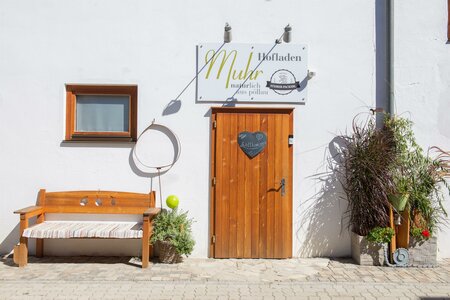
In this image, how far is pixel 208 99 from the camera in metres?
6.14

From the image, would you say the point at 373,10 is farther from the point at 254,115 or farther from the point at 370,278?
the point at 370,278

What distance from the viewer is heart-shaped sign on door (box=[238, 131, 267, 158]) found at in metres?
6.10

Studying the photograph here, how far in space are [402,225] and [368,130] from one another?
1.38 metres

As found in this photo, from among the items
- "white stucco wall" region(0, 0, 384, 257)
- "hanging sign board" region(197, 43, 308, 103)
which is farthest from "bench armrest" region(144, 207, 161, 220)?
"hanging sign board" region(197, 43, 308, 103)

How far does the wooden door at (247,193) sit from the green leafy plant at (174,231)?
0.46 meters

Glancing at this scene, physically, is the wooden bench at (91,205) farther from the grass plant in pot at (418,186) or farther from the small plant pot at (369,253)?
the grass plant in pot at (418,186)

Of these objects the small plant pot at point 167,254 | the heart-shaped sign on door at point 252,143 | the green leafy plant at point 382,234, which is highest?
the heart-shaped sign on door at point 252,143

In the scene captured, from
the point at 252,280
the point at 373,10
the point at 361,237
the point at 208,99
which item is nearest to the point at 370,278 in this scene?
the point at 361,237

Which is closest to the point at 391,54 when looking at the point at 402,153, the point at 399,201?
the point at 402,153

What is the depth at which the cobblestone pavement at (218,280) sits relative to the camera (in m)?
4.72

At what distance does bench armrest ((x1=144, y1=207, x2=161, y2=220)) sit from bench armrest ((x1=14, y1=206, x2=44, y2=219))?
Result: 59.2 inches

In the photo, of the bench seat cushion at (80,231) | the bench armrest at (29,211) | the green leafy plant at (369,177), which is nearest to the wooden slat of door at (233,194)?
the bench seat cushion at (80,231)

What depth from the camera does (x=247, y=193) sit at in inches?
240

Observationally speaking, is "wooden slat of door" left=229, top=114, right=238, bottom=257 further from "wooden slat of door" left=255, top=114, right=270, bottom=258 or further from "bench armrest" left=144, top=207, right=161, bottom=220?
"bench armrest" left=144, top=207, right=161, bottom=220
